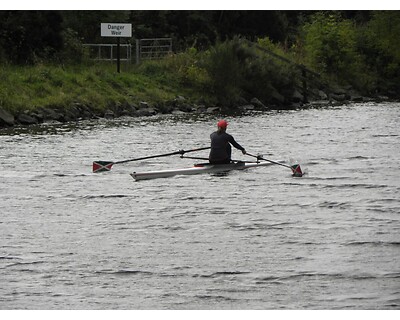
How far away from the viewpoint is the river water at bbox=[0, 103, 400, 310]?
1728 cm

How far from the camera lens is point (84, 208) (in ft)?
81.1

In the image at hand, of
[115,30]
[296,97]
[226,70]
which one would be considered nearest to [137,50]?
[115,30]

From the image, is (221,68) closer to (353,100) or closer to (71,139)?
(353,100)

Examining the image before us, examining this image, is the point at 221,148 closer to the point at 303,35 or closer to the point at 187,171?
the point at 187,171

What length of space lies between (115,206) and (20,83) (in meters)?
23.0

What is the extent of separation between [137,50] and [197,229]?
36.6m

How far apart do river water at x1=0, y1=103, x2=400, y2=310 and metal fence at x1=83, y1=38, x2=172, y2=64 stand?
19532mm

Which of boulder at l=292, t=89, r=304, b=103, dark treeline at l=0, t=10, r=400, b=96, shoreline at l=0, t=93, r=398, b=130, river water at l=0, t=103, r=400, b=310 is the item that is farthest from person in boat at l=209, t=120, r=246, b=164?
dark treeline at l=0, t=10, r=400, b=96

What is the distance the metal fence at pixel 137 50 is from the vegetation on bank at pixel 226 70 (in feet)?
3.37

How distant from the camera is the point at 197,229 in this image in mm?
22203

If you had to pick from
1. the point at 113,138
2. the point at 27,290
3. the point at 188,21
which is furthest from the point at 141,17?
the point at 27,290

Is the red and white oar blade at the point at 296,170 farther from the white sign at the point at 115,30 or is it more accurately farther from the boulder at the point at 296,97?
the boulder at the point at 296,97

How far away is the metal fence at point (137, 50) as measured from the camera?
5696 centimetres

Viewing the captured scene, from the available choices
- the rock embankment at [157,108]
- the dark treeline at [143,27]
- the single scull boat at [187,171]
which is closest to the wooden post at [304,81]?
Answer: the rock embankment at [157,108]
